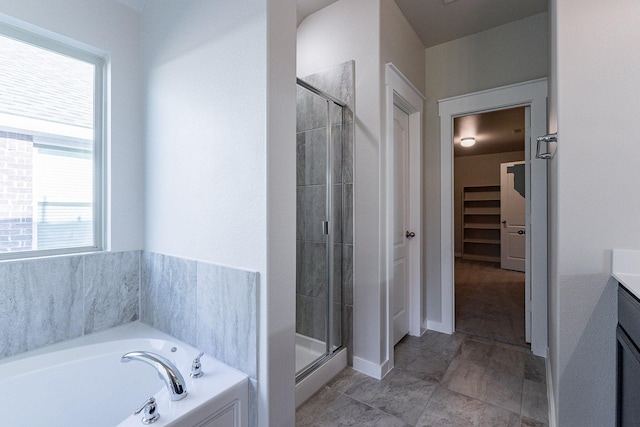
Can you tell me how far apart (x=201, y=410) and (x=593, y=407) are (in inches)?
A: 60.9

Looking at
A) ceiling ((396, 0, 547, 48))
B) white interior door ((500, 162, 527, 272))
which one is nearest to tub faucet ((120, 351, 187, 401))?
ceiling ((396, 0, 547, 48))

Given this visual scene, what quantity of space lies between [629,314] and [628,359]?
0.16 meters

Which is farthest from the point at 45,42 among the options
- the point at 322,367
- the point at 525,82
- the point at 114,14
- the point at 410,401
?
the point at 525,82

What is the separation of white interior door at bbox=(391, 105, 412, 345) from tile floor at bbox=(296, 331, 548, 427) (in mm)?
313

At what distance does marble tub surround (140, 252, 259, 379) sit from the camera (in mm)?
1239

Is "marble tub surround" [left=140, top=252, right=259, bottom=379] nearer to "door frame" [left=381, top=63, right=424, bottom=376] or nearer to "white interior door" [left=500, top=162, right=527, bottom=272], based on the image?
"door frame" [left=381, top=63, right=424, bottom=376]

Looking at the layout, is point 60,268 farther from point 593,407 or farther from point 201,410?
point 593,407

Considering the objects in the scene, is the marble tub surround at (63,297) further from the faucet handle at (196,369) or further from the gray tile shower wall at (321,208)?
the gray tile shower wall at (321,208)

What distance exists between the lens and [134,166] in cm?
183

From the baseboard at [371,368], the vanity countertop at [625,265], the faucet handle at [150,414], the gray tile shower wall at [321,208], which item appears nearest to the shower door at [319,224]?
the gray tile shower wall at [321,208]

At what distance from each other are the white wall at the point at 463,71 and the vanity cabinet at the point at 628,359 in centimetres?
175

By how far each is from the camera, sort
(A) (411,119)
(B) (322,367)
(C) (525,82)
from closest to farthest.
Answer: (B) (322,367), (C) (525,82), (A) (411,119)

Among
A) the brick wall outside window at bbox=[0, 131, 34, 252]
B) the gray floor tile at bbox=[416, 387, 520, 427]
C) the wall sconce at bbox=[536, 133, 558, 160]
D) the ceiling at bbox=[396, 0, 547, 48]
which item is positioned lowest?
the gray floor tile at bbox=[416, 387, 520, 427]

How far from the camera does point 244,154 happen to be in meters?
1.26
